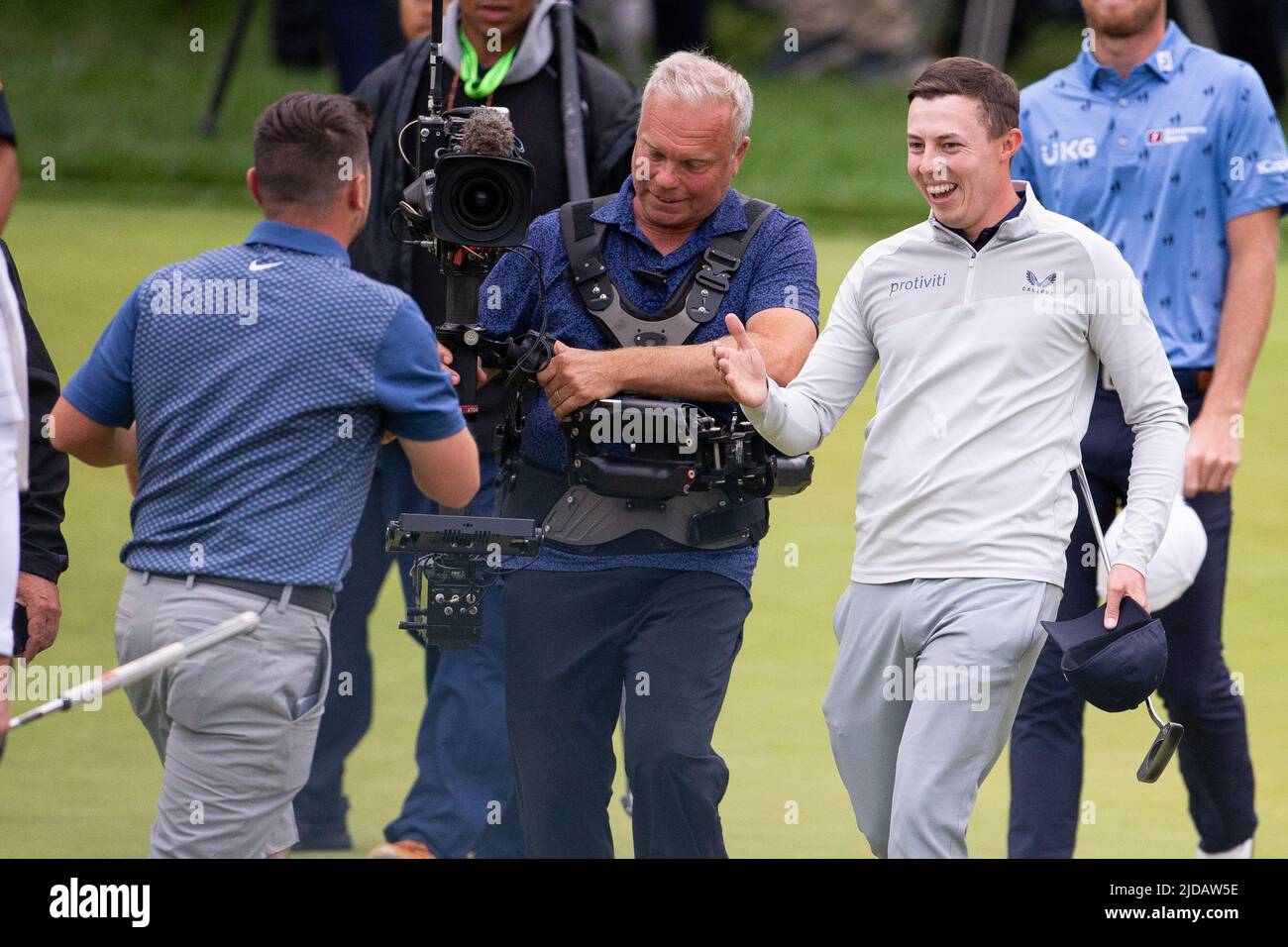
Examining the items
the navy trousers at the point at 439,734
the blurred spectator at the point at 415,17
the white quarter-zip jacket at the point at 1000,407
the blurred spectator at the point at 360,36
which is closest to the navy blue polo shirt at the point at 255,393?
the white quarter-zip jacket at the point at 1000,407

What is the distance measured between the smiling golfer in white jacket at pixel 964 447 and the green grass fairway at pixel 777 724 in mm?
135

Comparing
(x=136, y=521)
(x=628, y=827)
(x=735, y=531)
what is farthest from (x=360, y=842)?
(x=136, y=521)

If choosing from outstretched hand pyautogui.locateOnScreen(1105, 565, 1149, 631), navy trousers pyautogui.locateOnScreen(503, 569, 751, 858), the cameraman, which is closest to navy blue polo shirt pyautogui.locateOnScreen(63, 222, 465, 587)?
navy trousers pyautogui.locateOnScreen(503, 569, 751, 858)

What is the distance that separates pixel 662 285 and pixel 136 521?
48.5 inches

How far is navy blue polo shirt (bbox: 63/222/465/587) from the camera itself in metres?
3.54

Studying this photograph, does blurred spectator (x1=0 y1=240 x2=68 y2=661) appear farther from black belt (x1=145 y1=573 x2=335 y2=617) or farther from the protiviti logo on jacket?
the protiviti logo on jacket

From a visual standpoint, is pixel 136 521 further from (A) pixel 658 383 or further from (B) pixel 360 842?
(B) pixel 360 842

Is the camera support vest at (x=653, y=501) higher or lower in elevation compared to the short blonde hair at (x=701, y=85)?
lower

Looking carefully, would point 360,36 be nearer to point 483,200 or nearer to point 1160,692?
point 1160,692

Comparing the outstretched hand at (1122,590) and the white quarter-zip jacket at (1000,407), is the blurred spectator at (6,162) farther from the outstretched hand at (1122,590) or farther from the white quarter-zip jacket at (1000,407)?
the outstretched hand at (1122,590)

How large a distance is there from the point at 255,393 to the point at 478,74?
184 cm

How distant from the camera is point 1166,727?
4.07m

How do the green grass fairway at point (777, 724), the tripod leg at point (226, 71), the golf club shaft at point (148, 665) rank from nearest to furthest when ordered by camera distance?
the golf club shaft at point (148, 665) → the green grass fairway at point (777, 724) → the tripod leg at point (226, 71)

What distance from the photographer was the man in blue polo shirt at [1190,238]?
4.95 m
